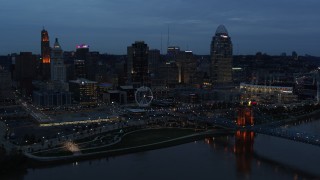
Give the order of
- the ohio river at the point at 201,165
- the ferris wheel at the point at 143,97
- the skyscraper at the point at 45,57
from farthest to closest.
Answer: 1. the skyscraper at the point at 45,57
2. the ferris wheel at the point at 143,97
3. the ohio river at the point at 201,165

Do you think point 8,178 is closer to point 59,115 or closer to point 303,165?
point 303,165

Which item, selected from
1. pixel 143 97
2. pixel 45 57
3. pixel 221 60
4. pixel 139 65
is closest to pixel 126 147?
pixel 143 97

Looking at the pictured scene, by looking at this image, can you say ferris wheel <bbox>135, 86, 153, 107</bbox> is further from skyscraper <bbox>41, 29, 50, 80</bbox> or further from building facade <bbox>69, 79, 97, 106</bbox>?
skyscraper <bbox>41, 29, 50, 80</bbox>

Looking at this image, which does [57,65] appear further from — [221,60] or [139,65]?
[221,60]

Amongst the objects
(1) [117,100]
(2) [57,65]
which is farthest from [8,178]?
(2) [57,65]

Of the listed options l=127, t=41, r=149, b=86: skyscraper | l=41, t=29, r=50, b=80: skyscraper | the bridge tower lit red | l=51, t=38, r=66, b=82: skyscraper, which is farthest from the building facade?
the bridge tower lit red

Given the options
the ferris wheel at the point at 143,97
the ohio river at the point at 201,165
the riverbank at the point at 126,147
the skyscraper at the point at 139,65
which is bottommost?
the ohio river at the point at 201,165

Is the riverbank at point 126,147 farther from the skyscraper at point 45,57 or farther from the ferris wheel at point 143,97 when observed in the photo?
the skyscraper at point 45,57

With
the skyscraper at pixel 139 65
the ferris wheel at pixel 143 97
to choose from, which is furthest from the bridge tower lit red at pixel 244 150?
the skyscraper at pixel 139 65
